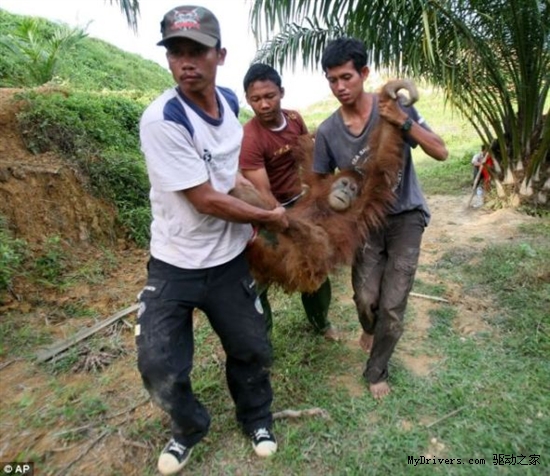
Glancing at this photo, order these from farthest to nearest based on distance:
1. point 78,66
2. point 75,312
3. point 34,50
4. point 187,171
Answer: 1. point 78,66
2. point 34,50
3. point 75,312
4. point 187,171

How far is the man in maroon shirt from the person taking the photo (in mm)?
2418

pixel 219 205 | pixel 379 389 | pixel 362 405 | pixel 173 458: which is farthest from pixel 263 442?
pixel 219 205

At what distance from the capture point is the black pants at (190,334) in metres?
1.75

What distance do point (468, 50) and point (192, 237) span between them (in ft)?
13.3

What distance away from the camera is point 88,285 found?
3506mm

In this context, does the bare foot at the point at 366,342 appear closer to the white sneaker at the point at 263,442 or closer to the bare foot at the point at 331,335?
the bare foot at the point at 331,335

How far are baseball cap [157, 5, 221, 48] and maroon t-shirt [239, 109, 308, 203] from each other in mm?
851

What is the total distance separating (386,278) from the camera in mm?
2307

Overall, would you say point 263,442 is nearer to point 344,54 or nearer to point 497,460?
point 497,460

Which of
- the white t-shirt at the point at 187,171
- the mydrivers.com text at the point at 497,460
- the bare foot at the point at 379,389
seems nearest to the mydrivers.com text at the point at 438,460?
the mydrivers.com text at the point at 497,460

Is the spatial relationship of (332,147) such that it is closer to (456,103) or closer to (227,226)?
(227,226)

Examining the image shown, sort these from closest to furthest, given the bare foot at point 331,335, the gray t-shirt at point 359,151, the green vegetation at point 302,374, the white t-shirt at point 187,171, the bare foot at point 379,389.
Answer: the white t-shirt at point 187,171 → the green vegetation at point 302,374 → the gray t-shirt at point 359,151 → the bare foot at point 379,389 → the bare foot at point 331,335

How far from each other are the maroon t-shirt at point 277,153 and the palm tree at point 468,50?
1661 mm

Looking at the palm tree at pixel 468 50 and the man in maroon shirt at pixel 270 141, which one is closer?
the man in maroon shirt at pixel 270 141
